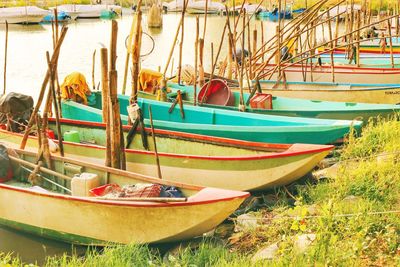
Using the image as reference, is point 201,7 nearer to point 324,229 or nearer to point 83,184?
point 83,184

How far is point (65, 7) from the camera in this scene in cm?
4722

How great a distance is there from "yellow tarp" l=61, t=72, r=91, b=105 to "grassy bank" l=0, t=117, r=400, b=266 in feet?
16.6

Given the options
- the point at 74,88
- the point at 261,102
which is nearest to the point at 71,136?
the point at 74,88

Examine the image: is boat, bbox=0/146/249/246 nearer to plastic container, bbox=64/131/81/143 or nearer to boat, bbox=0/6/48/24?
plastic container, bbox=64/131/81/143

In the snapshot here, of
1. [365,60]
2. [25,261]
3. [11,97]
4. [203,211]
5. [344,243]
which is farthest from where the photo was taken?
[365,60]

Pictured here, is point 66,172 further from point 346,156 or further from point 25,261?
point 346,156

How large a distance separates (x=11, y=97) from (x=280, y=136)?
472 cm

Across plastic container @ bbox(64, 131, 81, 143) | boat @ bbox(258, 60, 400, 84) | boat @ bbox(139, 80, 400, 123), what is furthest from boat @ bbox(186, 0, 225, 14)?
plastic container @ bbox(64, 131, 81, 143)

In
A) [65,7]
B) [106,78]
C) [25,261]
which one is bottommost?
[25,261]

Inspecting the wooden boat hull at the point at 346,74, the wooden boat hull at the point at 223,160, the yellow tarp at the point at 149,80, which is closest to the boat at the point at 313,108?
the yellow tarp at the point at 149,80

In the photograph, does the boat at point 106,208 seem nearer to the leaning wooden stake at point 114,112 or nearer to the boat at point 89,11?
the leaning wooden stake at point 114,112

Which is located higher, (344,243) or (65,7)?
(65,7)

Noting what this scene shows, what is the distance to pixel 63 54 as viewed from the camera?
85.9ft

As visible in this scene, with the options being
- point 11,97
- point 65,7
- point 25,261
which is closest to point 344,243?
point 25,261
